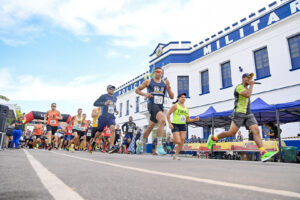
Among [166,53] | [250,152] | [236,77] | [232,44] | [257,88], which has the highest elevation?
[166,53]

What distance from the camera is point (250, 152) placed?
9430mm

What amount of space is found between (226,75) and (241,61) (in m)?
1.72

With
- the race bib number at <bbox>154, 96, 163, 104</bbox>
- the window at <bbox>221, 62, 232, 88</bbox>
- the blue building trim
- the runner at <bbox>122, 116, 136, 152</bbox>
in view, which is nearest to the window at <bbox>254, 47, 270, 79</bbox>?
the blue building trim

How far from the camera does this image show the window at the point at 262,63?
49.8 ft

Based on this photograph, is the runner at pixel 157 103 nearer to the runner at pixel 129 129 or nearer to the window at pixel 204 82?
the runner at pixel 129 129

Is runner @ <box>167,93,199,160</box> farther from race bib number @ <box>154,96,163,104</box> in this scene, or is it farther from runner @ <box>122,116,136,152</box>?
runner @ <box>122,116,136,152</box>

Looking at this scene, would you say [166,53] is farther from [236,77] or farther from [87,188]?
[87,188]

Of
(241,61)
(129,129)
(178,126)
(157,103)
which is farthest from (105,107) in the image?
(241,61)

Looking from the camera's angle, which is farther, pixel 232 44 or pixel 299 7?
pixel 232 44

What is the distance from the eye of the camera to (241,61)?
16875 millimetres

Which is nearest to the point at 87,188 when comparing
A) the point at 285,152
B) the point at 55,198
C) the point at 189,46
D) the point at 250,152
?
the point at 55,198

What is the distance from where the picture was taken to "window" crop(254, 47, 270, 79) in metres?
15.2

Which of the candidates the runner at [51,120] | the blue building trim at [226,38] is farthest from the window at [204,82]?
the runner at [51,120]

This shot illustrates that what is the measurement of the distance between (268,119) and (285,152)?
3.85m
